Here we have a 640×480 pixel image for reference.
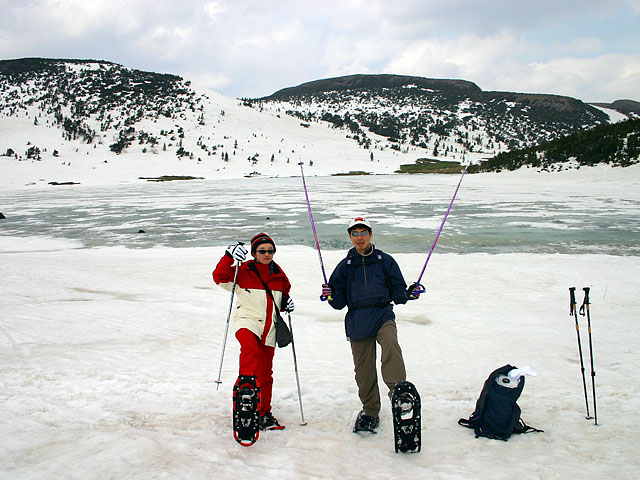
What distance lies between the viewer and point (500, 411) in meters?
3.63

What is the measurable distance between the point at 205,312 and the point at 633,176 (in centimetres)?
2755

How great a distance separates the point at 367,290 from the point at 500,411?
138 cm

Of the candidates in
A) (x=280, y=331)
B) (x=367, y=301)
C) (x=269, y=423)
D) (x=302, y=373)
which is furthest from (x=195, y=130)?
(x=269, y=423)

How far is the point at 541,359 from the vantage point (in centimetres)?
544

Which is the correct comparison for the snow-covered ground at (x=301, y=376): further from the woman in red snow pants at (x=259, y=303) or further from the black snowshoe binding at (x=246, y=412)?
the woman in red snow pants at (x=259, y=303)

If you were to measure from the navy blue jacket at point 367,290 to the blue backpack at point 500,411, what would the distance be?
96 centimetres

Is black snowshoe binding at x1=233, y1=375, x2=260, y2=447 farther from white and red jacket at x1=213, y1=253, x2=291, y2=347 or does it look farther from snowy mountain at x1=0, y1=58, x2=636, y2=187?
snowy mountain at x1=0, y1=58, x2=636, y2=187

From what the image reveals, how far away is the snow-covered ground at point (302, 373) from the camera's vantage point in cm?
327

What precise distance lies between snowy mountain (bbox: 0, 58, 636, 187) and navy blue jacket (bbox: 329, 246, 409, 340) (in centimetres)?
4091

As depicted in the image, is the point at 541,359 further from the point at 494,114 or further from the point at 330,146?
the point at 494,114

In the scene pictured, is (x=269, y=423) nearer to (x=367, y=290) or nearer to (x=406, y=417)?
(x=406, y=417)

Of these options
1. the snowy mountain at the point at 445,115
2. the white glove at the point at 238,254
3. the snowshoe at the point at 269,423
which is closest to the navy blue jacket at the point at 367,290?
the white glove at the point at 238,254

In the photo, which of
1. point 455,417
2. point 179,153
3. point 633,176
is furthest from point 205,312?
point 179,153

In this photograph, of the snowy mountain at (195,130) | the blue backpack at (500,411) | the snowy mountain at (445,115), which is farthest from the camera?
the snowy mountain at (445,115)
